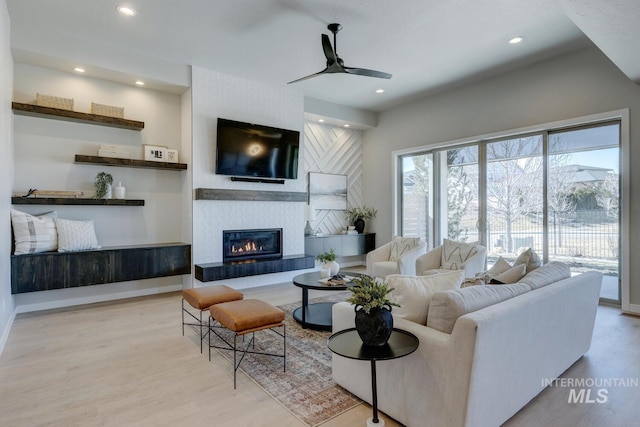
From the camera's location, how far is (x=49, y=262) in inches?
155

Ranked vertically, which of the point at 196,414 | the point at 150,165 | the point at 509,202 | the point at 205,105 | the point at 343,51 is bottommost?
the point at 196,414

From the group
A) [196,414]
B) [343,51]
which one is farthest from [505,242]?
[196,414]

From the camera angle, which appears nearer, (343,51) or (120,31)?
(120,31)

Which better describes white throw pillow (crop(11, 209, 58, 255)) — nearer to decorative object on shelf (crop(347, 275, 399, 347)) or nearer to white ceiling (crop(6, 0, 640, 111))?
white ceiling (crop(6, 0, 640, 111))

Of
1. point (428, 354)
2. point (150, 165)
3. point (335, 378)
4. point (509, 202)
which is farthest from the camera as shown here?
point (509, 202)

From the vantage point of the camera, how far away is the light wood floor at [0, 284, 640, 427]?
205cm

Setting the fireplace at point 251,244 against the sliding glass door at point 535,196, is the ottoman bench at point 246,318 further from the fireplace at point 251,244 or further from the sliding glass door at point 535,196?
the sliding glass door at point 535,196

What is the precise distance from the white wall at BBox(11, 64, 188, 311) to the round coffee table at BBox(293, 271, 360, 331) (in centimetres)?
247

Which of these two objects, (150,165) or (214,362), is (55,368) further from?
(150,165)

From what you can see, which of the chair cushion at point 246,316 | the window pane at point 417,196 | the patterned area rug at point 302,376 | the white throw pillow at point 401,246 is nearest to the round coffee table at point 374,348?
the patterned area rug at point 302,376

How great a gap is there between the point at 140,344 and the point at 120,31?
3503 mm

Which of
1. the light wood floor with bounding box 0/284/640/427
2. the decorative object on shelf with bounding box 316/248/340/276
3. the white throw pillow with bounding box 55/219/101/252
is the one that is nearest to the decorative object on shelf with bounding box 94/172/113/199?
A: the white throw pillow with bounding box 55/219/101/252

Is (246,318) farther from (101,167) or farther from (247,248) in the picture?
(101,167)

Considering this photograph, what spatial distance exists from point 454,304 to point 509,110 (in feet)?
14.7
